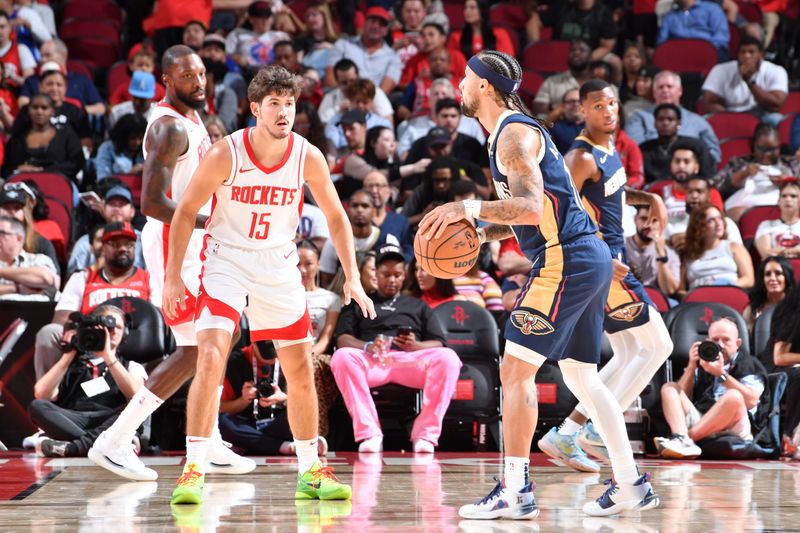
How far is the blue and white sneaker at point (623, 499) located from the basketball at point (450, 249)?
1114 millimetres

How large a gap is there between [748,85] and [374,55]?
453 cm

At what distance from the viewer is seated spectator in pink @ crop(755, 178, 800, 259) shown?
31.8 ft

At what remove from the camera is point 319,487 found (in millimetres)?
4977

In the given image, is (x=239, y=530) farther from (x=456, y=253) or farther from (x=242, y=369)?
(x=242, y=369)

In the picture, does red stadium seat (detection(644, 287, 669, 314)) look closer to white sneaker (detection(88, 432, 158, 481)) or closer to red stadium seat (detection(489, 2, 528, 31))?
white sneaker (detection(88, 432, 158, 481))

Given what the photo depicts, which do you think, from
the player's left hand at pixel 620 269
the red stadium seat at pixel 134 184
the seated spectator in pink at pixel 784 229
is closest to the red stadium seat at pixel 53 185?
the red stadium seat at pixel 134 184

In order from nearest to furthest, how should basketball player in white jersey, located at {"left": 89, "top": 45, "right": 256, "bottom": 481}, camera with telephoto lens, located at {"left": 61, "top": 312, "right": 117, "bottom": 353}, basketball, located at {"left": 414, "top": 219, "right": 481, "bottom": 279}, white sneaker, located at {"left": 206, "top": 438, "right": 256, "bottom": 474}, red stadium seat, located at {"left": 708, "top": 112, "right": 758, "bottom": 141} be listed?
basketball, located at {"left": 414, "top": 219, "right": 481, "bottom": 279}, basketball player in white jersey, located at {"left": 89, "top": 45, "right": 256, "bottom": 481}, white sneaker, located at {"left": 206, "top": 438, "right": 256, "bottom": 474}, camera with telephoto lens, located at {"left": 61, "top": 312, "right": 117, "bottom": 353}, red stadium seat, located at {"left": 708, "top": 112, "right": 758, "bottom": 141}

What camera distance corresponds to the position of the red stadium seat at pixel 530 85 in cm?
1346

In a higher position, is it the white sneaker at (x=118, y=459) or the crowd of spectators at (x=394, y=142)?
the crowd of spectators at (x=394, y=142)

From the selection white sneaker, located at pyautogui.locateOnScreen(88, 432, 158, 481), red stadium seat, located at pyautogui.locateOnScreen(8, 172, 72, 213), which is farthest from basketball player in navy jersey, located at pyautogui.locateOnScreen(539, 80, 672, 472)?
red stadium seat, located at pyautogui.locateOnScreen(8, 172, 72, 213)

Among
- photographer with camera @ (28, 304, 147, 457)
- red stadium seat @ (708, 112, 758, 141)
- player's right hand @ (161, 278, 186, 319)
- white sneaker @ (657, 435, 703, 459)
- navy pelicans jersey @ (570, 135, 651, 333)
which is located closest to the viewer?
player's right hand @ (161, 278, 186, 319)

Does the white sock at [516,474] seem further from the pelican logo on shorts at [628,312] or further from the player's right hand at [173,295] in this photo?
the pelican logo on shorts at [628,312]

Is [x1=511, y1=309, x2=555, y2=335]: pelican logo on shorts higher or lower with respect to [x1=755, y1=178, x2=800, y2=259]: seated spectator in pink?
lower

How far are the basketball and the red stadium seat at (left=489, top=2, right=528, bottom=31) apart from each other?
1087cm
